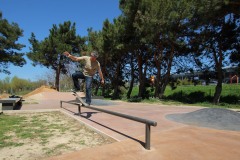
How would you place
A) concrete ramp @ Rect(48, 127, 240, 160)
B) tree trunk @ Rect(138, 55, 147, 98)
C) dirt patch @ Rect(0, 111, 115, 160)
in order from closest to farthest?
concrete ramp @ Rect(48, 127, 240, 160) < dirt patch @ Rect(0, 111, 115, 160) < tree trunk @ Rect(138, 55, 147, 98)

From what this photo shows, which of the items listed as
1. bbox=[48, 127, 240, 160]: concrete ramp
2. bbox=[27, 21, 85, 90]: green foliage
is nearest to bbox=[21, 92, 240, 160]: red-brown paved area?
bbox=[48, 127, 240, 160]: concrete ramp

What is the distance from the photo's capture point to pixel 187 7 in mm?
15711

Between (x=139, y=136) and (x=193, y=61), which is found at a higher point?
(x=193, y=61)

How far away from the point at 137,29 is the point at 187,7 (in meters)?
4.47

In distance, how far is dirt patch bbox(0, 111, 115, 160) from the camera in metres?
3.92

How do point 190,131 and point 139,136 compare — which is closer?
point 139,136

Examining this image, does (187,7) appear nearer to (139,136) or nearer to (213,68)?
(213,68)

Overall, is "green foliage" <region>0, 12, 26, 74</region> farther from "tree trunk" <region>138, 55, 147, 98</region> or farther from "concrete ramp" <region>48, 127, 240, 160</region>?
"concrete ramp" <region>48, 127, 240, 160</region>

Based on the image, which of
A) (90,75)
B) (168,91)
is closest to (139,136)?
(90,75)

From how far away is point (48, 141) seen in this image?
467cm

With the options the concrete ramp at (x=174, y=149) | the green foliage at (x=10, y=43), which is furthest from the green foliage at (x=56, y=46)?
the concrete ramp at (x=174, y=149)

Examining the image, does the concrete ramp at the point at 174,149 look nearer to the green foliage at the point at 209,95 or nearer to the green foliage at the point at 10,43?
the green foliage at the point at 209,95

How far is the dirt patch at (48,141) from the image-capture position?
3921 millimetres

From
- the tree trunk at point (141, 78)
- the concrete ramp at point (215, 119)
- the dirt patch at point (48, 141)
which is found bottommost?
the dirt patch at point (48, 141)
